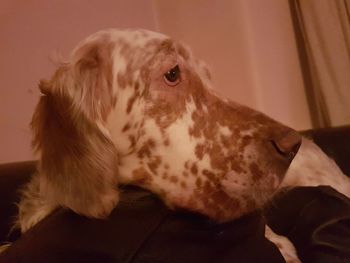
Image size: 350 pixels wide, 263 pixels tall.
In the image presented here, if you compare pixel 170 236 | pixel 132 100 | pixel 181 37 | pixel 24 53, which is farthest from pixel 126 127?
pixel 181 37

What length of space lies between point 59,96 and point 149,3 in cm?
154

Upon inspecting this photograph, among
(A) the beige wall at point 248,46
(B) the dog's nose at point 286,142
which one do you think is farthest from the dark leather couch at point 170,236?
(A) the beige wall at point 248,46

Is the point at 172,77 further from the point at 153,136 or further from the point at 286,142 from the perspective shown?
the point at 286,142

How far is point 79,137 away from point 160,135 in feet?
0.59

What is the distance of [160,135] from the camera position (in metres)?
0.93

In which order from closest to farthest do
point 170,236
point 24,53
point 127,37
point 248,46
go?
point 170,236 → point 127,37 → point 24,53 → point 248,46

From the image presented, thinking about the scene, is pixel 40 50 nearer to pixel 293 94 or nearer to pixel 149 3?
pixel 149 3

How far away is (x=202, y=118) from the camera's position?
3.19 ft

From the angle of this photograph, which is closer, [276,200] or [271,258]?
[271,258]

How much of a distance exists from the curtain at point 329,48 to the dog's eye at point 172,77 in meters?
1.31

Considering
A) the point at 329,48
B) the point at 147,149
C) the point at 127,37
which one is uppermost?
the point at 127,37

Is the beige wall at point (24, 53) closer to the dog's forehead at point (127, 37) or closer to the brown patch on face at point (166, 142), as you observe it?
the dog's forehead at point (127, 37)

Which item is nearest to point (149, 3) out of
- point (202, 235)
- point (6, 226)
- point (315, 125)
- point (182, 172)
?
point (315, 125)

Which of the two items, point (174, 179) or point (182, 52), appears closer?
point (174, 179)
